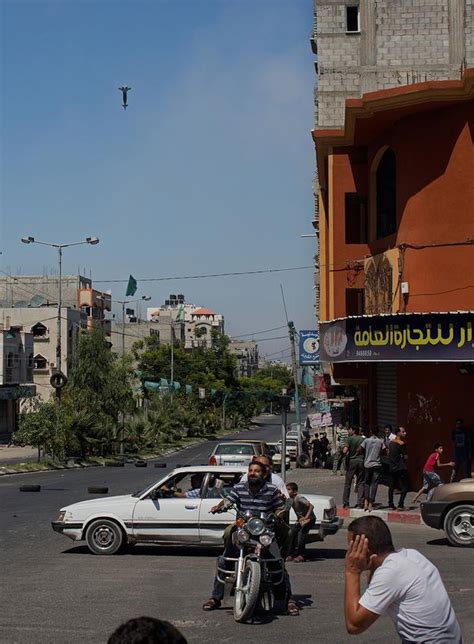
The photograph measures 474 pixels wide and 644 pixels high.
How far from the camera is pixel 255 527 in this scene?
1123 cm

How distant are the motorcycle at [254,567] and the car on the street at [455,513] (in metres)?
6.44

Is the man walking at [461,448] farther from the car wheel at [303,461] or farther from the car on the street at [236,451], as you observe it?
the car wheel at [303,461]

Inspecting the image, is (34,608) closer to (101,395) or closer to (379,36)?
(379,36)

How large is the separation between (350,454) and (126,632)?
19985 millimetres

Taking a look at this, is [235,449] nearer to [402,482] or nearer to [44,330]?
[402,482]

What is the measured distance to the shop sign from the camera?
24.0 metres

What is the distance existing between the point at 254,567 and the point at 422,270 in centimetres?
1702

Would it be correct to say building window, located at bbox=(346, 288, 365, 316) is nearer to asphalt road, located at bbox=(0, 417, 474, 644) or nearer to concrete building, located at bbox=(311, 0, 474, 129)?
concrete building, located at bbox=(311, 0, 474, 129)

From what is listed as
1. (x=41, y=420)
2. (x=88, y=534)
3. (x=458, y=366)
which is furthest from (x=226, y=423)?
(x=88, y=534)

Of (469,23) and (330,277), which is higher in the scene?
(469,23)

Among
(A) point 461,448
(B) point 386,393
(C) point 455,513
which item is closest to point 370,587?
(C) point 455,513

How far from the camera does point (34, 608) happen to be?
457 inches

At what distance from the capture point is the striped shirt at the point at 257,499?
11.6 meters

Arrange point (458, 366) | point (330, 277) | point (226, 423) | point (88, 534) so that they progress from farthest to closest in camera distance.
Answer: point (226, 423)
point (330, 277)
point (458, 366)
point (88, 534)
